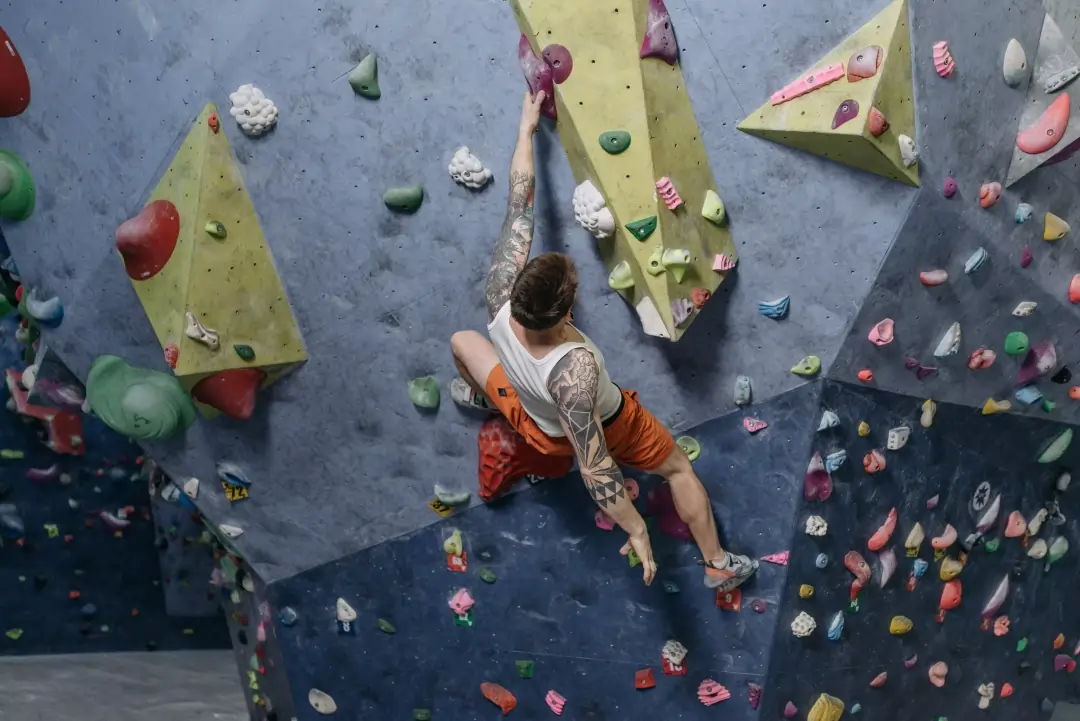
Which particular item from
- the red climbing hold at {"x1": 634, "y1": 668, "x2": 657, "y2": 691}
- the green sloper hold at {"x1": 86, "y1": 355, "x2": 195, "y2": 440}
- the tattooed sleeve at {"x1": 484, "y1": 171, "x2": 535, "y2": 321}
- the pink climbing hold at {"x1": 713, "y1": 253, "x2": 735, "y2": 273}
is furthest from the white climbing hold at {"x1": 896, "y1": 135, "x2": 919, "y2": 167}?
the green sloper hold at {"x1": 86, "y1": 355, "x2": 195, "y2": 440}

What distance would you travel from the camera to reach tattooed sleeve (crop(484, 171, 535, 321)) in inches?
124

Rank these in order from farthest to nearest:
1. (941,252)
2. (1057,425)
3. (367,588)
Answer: (367,588) → (1057,425) → (941,252)

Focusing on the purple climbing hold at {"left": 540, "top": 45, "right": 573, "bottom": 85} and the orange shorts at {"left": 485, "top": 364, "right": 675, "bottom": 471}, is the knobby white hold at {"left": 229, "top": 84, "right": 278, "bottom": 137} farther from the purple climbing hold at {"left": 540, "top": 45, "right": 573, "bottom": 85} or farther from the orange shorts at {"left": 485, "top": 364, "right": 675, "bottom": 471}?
the orange shorts at {"left": 485, "top": 364, "right": 675, "bottom": 471}

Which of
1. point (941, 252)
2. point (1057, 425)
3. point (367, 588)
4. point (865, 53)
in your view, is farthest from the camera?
point (367, 588)

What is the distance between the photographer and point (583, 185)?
10.4 ft

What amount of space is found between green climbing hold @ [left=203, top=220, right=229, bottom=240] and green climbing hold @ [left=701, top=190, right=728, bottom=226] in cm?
152

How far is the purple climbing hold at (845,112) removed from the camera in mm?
2863

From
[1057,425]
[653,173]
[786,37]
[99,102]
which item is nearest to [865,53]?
[786,37]

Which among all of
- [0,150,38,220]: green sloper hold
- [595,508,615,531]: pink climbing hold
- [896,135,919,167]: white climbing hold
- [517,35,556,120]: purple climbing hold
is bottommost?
[595,508,615,531]: pink climbing hold

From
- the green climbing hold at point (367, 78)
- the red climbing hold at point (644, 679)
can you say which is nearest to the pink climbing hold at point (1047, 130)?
the green climbing hold at point (367, 78)

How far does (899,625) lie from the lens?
12.4 feet

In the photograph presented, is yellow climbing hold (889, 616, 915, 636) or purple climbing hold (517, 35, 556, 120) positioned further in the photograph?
yellow climbing hold (889, 616, 915, 636)

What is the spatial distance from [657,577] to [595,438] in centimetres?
88

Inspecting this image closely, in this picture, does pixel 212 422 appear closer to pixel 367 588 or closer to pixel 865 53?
pixel 367 588
